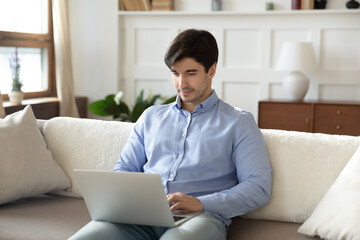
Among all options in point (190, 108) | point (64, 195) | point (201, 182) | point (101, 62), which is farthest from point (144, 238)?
point (101, 62)

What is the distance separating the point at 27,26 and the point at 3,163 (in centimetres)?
277

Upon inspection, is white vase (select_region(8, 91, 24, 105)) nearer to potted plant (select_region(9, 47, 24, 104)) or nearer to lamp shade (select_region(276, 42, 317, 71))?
potted plant (select_region(9, 47, 24, 104))

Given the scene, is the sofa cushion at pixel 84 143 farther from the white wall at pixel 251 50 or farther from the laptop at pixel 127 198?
the white wall at pixel 251 50

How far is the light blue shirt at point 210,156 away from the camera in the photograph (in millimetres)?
2039

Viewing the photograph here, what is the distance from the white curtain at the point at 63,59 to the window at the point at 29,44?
17 cm

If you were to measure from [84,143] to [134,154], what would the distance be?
36 centimetres

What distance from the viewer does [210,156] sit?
6.97 ft

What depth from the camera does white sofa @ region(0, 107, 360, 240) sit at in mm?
1997

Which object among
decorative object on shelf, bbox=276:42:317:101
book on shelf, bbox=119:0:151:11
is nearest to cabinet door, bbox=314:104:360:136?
decorative object on shelf, bbox=276:42:317:101

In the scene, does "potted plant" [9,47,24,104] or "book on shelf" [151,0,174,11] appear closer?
"potted plant" [9,47,24,104]

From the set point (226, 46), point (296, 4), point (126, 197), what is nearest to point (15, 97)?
point (226, 46)

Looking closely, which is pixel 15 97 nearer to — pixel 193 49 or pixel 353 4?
pixel 193 49

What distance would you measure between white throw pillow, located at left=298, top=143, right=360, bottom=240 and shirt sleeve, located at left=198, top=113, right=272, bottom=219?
20 cm

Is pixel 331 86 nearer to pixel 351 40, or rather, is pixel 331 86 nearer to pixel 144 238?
pixel 351 40
